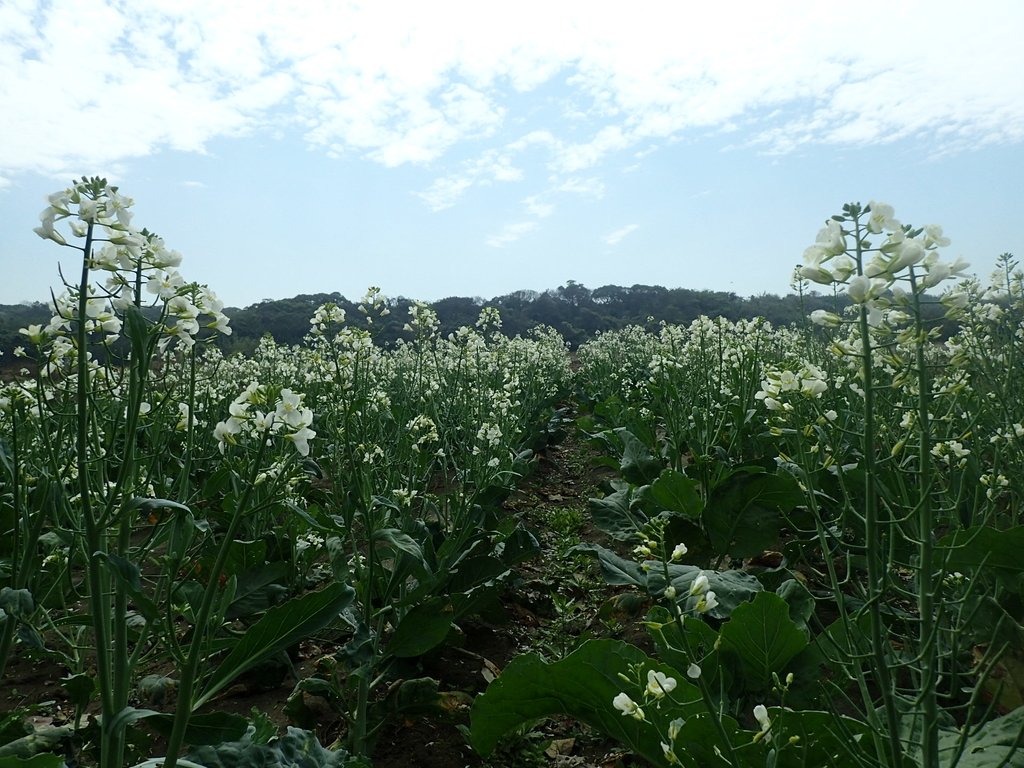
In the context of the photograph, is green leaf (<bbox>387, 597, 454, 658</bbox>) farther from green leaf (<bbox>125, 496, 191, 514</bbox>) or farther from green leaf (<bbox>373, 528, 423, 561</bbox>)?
green leaf (<bbox>125, 496, 191, 514</bbox>)

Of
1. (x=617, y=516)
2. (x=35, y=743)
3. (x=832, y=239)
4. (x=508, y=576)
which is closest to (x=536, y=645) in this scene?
(x=508, y=576)

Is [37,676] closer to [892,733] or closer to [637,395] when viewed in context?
[892,733]

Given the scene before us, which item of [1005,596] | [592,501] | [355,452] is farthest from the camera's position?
[592,501]

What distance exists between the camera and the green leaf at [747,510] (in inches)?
145

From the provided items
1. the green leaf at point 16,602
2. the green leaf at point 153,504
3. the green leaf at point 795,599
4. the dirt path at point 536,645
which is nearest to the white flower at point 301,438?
the green leaf at point 153,504

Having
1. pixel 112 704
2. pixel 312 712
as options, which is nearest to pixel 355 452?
pixel 312 712

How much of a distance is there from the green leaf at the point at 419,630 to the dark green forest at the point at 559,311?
2139 cm

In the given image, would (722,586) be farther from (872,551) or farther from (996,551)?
(872,551)

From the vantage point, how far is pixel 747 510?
375 centimetres

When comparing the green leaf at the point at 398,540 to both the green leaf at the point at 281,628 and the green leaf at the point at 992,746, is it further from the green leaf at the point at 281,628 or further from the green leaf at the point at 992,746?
the green leaf at the point at 992,746

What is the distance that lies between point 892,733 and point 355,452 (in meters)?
2.52

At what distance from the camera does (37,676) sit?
351cm

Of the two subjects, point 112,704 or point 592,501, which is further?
point 592,501

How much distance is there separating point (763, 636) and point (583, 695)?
66 cm
